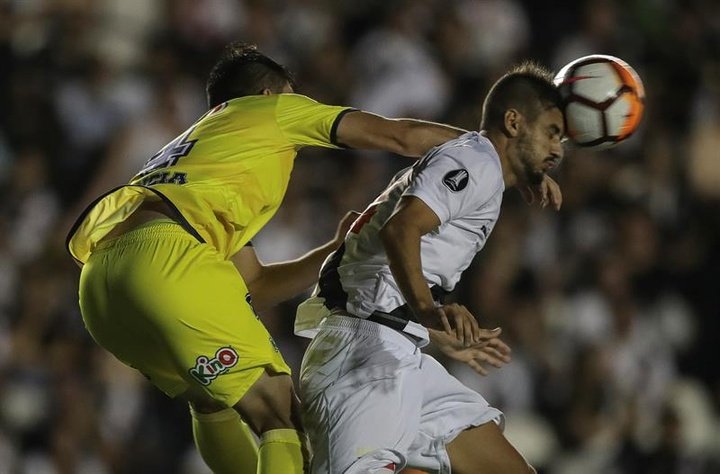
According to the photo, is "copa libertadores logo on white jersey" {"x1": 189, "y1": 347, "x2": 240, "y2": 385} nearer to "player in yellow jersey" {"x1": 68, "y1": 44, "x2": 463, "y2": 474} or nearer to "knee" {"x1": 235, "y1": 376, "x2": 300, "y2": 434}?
"player in yellow jersey" {"x1": 68, "y1": 44, "x2": 463, "y2": 474}

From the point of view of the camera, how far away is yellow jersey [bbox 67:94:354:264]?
444cm

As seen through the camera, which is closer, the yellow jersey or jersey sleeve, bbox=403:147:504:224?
jersey sleeve, bbox=403:147:504:224

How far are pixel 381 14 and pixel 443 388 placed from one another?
19.1 ft

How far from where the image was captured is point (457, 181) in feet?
13.1

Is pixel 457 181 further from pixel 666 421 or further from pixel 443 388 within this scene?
pixel 666 421

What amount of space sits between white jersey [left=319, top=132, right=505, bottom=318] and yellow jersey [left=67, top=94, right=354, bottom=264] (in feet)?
1.09

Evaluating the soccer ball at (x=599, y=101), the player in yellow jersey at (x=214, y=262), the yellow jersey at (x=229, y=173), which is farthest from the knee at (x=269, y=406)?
the soccer ball at (x=599, y=101)

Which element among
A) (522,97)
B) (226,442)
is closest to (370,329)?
(226,442)

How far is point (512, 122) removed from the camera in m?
4.36

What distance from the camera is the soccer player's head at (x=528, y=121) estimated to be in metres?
4.35

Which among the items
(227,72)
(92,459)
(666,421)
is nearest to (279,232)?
(92,459)

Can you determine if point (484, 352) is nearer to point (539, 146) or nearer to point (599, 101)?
point (539, 146)

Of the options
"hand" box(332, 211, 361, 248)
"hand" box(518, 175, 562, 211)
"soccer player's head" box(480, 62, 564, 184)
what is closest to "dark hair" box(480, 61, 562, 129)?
"soccer player's head" box(480, 62, 564, 184)

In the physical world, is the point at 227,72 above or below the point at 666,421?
above
